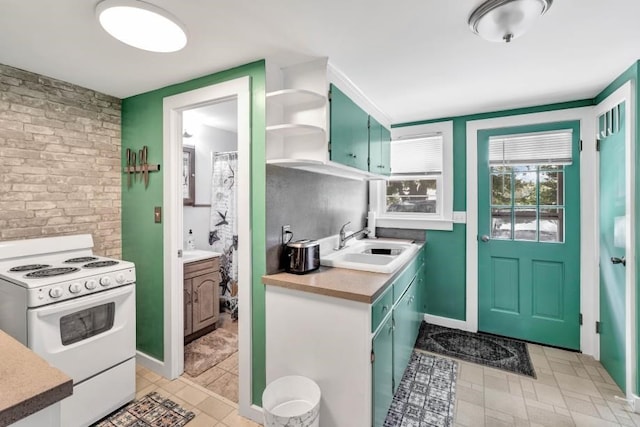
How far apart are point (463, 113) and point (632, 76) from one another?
49.1 inches

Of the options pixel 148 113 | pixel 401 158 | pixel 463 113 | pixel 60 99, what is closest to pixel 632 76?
pixel 463 113

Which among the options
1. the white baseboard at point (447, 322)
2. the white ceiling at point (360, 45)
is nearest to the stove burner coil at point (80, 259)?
the white ceiling at point (360, 45)

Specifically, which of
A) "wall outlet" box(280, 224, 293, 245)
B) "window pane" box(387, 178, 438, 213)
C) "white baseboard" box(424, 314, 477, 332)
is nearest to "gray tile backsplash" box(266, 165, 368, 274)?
"wall outlet" box(280, 224, 293, 245)

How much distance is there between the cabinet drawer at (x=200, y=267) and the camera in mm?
2828

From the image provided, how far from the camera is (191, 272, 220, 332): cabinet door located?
9.55ft

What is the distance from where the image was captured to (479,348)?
2803 millimetres

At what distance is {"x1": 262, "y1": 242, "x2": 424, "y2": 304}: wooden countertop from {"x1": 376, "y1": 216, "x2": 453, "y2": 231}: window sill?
1.46 meters

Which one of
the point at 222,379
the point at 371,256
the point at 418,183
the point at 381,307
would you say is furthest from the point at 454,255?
the point at 222,379

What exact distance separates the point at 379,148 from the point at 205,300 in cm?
233

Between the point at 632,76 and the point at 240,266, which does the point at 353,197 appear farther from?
the point at 632,76

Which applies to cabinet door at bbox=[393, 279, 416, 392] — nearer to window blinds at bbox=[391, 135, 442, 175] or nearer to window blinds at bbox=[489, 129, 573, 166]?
window blinds at bbox=[391, 135, 442, 175]

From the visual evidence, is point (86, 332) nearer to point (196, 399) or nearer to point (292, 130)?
point (196, 399)

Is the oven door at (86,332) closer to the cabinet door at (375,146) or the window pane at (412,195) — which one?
the cabinet door at (375,146)

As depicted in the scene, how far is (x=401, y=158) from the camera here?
351 centimetres
